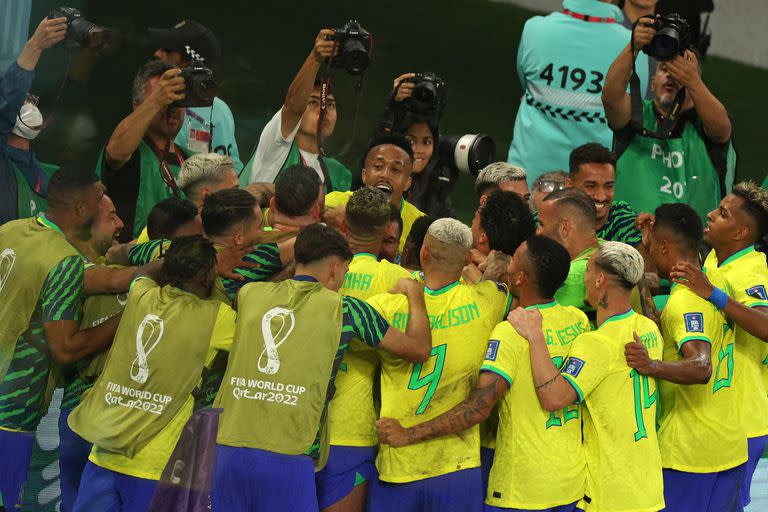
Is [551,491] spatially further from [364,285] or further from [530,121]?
[530,121]

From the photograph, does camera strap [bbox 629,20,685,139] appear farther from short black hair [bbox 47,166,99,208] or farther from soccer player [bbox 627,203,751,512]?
short black hair [bbox 47,166,99,208]

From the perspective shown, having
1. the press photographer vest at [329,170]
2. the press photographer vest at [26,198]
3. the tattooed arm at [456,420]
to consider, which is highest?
the tattooed arm at [456,420]

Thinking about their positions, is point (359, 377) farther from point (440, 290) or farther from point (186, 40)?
point (186, 40)

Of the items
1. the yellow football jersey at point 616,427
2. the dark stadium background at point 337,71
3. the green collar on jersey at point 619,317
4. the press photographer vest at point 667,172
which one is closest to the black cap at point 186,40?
the dark stadium background at point 337,71

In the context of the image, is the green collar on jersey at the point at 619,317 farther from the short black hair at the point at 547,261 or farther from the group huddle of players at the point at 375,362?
the short black hair at the point at 547,261

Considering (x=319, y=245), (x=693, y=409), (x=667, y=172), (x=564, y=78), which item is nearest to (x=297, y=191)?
(x=319, y=245)

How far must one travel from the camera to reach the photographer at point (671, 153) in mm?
6617

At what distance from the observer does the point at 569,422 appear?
15.9ft

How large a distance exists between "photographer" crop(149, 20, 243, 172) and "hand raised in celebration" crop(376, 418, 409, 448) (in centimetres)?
261

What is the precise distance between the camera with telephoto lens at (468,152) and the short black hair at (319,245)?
2.36m

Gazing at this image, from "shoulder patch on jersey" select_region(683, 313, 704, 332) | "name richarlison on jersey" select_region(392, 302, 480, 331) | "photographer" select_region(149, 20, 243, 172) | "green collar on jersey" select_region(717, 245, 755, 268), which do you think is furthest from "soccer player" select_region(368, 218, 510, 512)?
"photographer" select_region(149, 20, 243, 172)

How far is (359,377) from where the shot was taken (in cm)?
507

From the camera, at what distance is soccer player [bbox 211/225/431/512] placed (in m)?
4.57

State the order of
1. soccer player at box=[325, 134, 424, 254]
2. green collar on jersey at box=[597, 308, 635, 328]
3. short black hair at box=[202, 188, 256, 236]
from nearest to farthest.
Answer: green collar on jersey at box=[597, 308, 635, 328], short black hair at box=[202, 188, 256, 236], soccer player at box=[325, 134, 424, 254]
